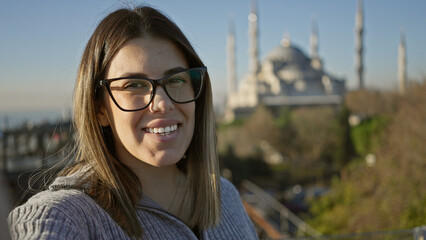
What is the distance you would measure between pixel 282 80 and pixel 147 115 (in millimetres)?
A: 42737

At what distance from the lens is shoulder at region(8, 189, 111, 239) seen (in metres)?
0.64

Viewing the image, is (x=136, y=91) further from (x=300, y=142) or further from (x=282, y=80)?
(x=282, y=80)

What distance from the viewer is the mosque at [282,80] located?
38656 millimetres

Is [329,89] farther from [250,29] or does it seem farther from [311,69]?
[250,29]

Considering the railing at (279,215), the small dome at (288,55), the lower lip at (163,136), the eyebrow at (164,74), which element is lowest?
the railing at (279,215)

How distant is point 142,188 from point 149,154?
3.6 inches

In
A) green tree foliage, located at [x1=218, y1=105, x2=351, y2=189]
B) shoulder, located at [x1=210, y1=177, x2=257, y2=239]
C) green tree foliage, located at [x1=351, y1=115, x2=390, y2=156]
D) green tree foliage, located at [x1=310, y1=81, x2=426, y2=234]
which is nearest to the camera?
shoulder, located at [x1=210, y1=177, x2=257, y2=239]

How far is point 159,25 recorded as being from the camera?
2.97ft

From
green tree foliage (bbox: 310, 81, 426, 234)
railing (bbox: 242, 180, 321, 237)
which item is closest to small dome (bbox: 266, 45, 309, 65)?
railing (bbox: 242, 180, 321, 237)

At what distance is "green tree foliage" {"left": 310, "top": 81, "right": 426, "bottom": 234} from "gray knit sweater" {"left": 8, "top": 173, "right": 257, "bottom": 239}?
6.71 metres

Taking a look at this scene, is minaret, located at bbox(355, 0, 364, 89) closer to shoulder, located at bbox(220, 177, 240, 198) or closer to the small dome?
the small dome

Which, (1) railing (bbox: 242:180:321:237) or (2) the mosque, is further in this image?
(2) the mosque

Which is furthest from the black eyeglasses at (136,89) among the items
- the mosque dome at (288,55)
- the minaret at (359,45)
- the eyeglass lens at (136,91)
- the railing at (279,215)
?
the mosque dome at (288,55)

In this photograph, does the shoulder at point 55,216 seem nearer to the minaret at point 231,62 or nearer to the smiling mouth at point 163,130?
the smiling mouth at point 163,130
